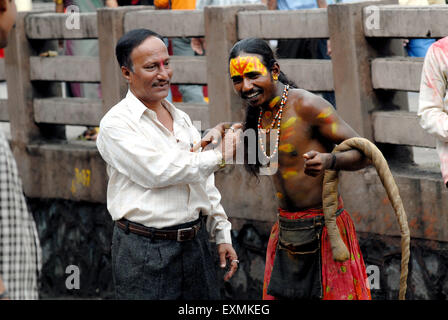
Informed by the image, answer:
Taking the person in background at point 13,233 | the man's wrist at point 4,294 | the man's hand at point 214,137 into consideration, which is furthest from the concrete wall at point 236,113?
the man's wrist at point 4,294

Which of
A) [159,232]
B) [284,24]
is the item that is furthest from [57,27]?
[159,232]

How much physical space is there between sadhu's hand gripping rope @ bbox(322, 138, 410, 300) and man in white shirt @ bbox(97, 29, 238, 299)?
0.52 meters

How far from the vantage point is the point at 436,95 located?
17.1 ft

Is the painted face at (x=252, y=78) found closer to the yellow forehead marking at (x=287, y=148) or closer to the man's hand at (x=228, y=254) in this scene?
the yellow forehead marking at (x=287, y=148)

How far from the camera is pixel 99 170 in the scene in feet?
26.7

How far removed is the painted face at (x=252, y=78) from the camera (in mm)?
4773

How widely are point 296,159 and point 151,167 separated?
75 cm

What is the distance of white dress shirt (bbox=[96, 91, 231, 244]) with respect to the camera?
4648mm

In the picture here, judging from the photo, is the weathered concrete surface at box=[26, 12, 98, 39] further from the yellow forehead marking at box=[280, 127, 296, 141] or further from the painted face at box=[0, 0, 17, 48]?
the painted face at box=[0, 0, 17, 48]

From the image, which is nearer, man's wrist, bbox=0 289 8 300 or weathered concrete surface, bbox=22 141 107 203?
man's wrist, bbox=0 289 8 300

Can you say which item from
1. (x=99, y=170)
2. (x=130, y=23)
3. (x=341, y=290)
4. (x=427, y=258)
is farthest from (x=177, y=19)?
(x=341, y=290)

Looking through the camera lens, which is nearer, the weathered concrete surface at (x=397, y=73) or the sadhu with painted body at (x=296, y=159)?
the sadhu with painted body at (x=296, y=159)

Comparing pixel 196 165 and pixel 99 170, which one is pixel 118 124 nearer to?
pixel 196 165

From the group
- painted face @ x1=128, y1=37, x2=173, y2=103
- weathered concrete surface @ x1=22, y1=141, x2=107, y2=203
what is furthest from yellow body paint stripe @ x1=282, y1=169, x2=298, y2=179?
weathered concrete surface @ x1=22, y1=141, x2=107, y2=203
